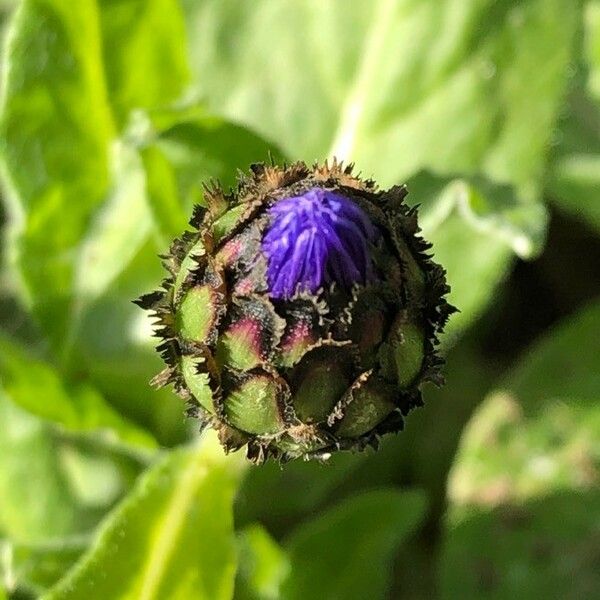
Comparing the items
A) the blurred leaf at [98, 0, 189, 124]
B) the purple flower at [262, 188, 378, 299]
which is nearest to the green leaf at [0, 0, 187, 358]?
the blurred leaf at [98, 0, 189, 124]

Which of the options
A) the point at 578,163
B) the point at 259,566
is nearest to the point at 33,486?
the point at 259,566

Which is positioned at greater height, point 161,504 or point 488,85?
point 488,85

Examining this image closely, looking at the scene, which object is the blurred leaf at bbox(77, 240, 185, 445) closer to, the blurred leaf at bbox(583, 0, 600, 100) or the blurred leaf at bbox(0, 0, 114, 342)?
the blurred leaf at bbox(0, 0, 114, 342)

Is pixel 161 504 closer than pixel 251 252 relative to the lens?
No

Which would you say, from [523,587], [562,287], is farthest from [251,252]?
[562,287]

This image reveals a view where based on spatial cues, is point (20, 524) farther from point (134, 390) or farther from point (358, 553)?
point (358, 553)
